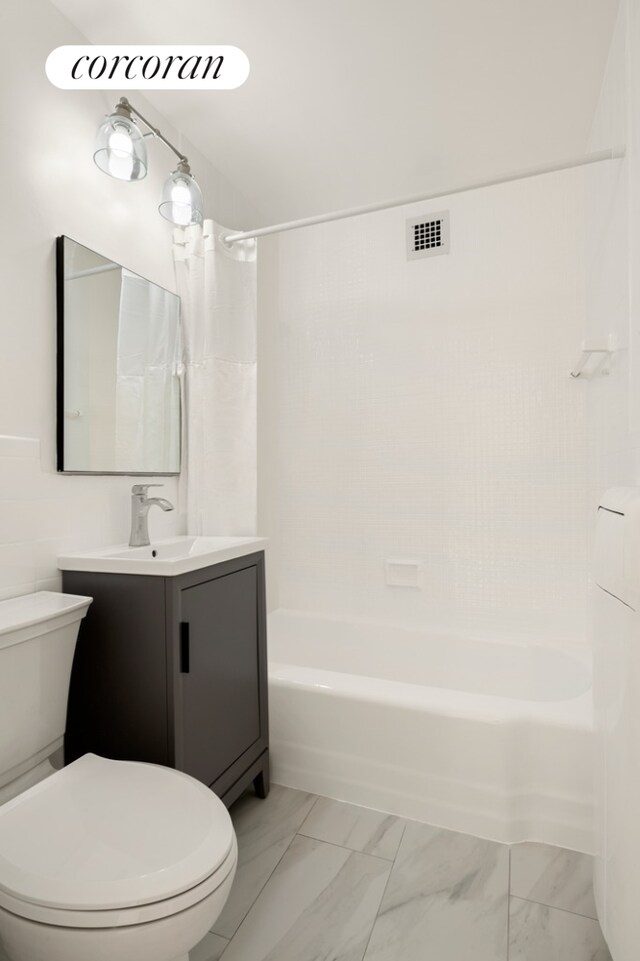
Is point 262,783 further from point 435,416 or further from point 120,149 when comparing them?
point 120,149

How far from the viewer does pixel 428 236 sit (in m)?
2.42

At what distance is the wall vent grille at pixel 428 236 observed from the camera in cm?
238

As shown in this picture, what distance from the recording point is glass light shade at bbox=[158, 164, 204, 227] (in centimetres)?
172

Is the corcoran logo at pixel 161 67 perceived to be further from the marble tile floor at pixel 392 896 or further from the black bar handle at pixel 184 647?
the marble tile floor at pixel 392 896

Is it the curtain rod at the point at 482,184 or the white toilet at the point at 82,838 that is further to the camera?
the curtain rod at the point at 482,184

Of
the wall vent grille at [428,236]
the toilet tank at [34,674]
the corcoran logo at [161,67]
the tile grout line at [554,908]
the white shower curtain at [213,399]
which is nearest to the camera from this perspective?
the toilet tank at [34,674]

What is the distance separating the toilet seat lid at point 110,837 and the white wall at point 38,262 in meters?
0.52

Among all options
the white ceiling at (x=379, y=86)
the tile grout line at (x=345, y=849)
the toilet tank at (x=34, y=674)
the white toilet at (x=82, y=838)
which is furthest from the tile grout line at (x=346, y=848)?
the white ceiling at (x=379, y=86)

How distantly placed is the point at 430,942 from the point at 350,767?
0.54 metres

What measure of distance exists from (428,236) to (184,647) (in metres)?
2.10

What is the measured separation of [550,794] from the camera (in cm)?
148

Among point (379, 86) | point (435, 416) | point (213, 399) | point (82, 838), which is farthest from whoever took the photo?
point (435, 416)

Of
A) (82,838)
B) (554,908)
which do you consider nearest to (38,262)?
(82,838)

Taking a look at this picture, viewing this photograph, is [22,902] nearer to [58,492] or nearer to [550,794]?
[58,492]
